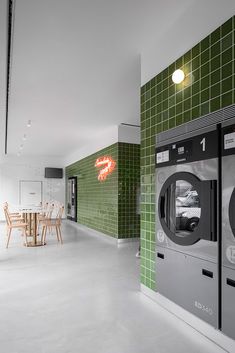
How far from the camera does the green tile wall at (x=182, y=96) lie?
84.5 inches

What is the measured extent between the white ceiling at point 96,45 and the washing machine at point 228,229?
105 centimetres

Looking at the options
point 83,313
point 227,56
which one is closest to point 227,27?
point 227,56

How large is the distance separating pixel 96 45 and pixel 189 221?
2307 millimetres

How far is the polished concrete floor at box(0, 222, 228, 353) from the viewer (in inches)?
86.9

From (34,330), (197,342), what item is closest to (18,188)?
(34,330)

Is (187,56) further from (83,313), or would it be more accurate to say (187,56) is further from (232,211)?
(83,313)

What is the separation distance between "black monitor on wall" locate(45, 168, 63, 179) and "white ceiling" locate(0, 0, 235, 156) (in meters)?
7.29

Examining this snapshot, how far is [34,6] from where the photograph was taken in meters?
2.48

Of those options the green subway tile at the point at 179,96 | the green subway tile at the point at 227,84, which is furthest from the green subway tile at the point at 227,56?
the green subway tile at the point at 179,96

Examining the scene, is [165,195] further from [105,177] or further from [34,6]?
[105,177]

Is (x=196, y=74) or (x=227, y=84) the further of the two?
(x=196, y=74)

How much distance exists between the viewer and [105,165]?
7.60 meters

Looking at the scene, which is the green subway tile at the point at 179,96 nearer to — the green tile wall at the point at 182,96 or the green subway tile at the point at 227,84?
the green tile wall at the point at 182,96

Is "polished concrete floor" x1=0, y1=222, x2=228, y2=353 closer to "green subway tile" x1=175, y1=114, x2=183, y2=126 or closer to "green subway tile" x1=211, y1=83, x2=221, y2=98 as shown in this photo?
"green subway tile" x1=175, y1=114, x2=183, y2=126
